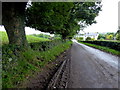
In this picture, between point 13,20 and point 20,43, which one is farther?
point 20,43

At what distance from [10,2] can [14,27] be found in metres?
1.31

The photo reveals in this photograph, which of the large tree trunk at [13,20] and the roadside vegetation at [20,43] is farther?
the large tree trunk at [13,20]

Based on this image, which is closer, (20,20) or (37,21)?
(20,20)

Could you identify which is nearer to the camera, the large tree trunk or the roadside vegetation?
the roadside vegetation

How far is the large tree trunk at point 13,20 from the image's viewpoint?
4.60 meters

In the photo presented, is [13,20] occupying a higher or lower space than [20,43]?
higher

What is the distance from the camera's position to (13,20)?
4.74m

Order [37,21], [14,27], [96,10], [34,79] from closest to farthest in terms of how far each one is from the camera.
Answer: [34,79] → [14,27] → [37,21] → [96,10]

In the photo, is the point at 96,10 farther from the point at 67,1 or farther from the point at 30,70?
the point at 30,70

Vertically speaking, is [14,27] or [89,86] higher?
[14,27]

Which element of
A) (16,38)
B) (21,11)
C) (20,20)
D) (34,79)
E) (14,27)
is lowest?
(34,79)

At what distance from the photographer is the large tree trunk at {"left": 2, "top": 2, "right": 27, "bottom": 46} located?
4598 mm

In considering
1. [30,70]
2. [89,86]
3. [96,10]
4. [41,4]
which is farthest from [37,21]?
[96,10]

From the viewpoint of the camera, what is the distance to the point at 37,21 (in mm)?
7055
